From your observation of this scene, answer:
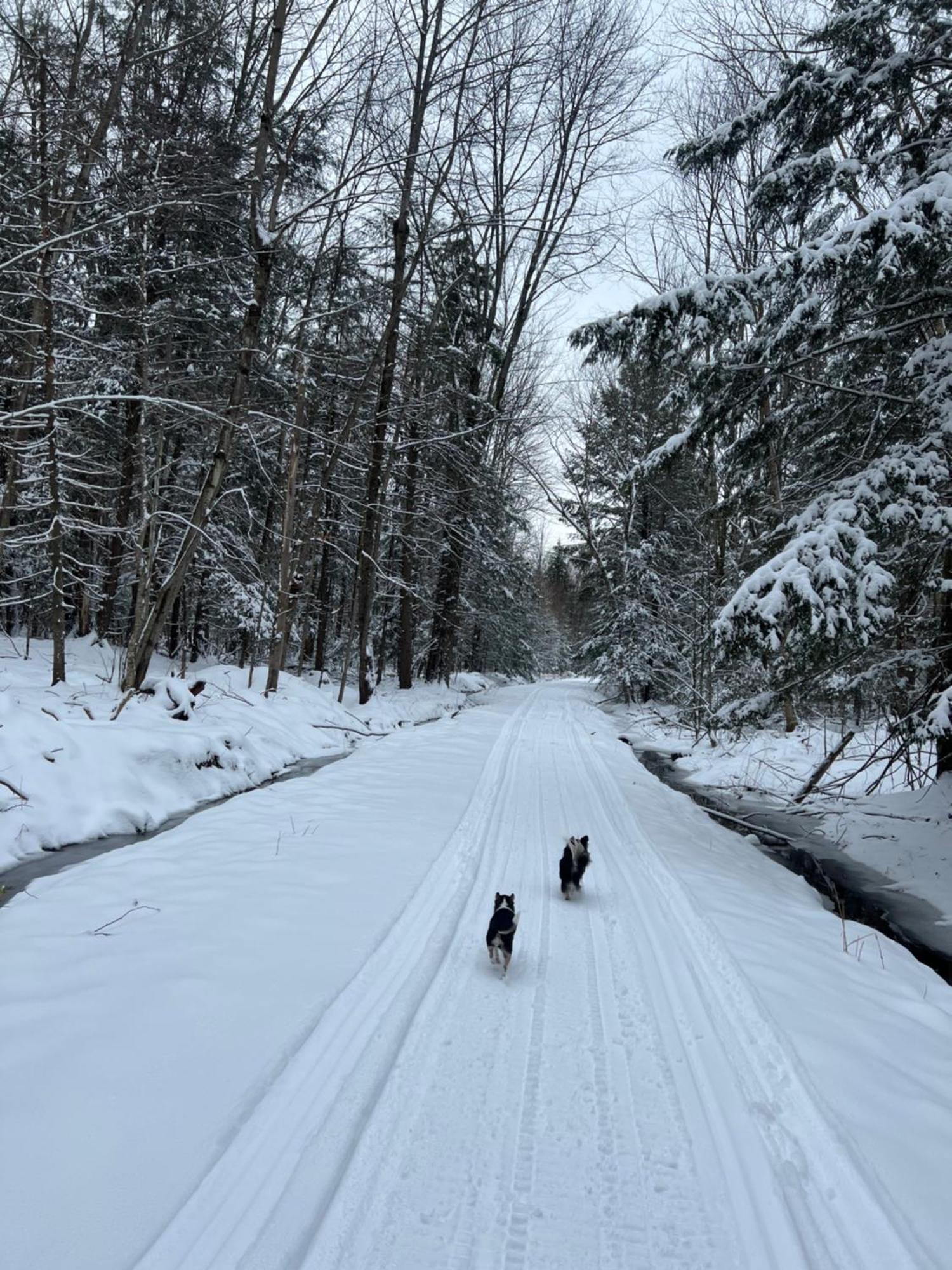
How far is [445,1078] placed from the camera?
267 cm

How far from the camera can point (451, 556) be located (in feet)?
71.9

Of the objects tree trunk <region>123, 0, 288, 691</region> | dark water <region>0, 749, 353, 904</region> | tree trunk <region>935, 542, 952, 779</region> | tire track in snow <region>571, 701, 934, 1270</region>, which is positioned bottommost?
dark water <region>0, 749, 353, 904</region>

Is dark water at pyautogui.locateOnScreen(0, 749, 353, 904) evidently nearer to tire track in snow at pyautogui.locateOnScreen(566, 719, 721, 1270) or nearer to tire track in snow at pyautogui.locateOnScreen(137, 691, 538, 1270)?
tire track in snow at pyautogui.locateOnScreen(137, 691, 538, 1270)

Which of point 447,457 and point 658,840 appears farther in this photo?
point 447,457

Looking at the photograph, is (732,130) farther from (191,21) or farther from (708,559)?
(708,559)

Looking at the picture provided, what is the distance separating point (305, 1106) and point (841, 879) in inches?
256

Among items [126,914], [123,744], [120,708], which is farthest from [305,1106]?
[120,708]

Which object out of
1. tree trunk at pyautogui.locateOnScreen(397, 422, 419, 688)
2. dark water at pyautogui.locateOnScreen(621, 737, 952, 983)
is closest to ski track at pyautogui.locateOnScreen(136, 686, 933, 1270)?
dark water at pyautogui.locateOnScreen(621, 737, 952, 983)

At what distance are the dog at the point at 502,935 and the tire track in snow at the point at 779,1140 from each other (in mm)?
944

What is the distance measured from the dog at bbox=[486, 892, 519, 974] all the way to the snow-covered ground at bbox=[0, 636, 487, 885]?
4188 mm

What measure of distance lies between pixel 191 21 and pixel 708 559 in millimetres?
13027

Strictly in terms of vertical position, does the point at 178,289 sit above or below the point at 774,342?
above

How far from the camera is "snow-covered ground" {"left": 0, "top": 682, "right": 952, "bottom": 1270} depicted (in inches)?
77.1

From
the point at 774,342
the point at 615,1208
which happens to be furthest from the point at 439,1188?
the point at 774,342
